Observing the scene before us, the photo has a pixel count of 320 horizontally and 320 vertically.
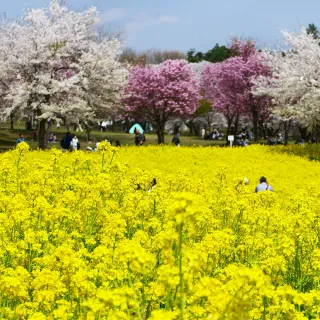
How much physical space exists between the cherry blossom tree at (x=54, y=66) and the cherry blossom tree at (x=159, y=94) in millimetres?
7766

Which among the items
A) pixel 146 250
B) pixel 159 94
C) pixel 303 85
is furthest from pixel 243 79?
pixel 146 250

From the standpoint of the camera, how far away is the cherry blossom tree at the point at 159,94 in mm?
48062

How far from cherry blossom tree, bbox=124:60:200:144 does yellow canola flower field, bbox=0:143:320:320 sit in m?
36.4

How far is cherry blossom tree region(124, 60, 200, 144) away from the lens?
158 feet

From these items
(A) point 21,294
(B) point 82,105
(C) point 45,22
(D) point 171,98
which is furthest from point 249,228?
(D) point 171,98

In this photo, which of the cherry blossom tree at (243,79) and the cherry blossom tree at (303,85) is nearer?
the cherry blossom tree at (303,85)

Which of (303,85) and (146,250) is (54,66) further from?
(146,250)

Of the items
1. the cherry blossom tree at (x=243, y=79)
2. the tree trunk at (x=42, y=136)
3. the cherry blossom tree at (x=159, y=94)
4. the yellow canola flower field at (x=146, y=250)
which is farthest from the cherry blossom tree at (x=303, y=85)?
the yellow canola flower field at (x=146, y=250)

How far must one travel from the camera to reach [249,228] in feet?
28.0

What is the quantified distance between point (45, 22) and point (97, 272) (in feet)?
114

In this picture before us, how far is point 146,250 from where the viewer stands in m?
6.46

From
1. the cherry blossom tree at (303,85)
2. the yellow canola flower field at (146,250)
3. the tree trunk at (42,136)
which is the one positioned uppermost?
the cherry blossom tree at (303,85)

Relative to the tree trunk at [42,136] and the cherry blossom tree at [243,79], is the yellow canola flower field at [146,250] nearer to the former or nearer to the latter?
the tree trunk at [42,136]

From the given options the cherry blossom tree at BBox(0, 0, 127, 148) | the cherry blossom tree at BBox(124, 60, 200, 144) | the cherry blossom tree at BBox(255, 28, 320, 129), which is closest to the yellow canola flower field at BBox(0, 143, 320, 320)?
the cherry blossom tree at BBox(255, 28, 320, 129)
